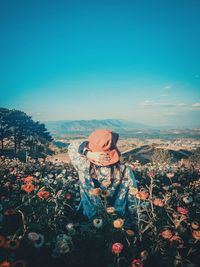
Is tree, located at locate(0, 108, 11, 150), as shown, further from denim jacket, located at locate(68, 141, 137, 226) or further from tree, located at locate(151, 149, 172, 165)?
denim jacket, located at locate(68, 141, 137, 226)

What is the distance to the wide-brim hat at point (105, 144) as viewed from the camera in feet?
10.7

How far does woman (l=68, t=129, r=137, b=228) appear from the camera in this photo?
3.31m

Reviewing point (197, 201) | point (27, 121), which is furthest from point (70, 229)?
point (27, 121)

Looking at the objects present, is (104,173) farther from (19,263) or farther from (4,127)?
(4,127)

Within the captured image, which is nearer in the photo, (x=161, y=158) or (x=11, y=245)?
(x=11, y=245)

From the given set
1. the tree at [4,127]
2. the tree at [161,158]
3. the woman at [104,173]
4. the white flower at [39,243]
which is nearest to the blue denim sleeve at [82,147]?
the woman at [104,173]

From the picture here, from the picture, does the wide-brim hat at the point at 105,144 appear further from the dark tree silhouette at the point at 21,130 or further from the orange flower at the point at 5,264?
the dark tree silhouette at the point at 21,130

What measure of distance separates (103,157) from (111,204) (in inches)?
33.5

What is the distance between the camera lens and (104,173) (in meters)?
3.59

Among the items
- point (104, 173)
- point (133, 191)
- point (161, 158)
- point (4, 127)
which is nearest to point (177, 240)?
point (133, 191)

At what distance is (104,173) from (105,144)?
60cm

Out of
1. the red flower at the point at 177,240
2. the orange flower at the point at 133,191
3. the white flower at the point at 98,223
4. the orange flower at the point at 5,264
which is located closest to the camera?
the orange flower at the point at 5,264

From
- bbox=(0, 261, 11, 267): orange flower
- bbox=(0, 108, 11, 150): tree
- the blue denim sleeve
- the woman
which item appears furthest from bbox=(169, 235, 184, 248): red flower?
bbox=(0, 108, 11, 150): tree

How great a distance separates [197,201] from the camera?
4082mm
